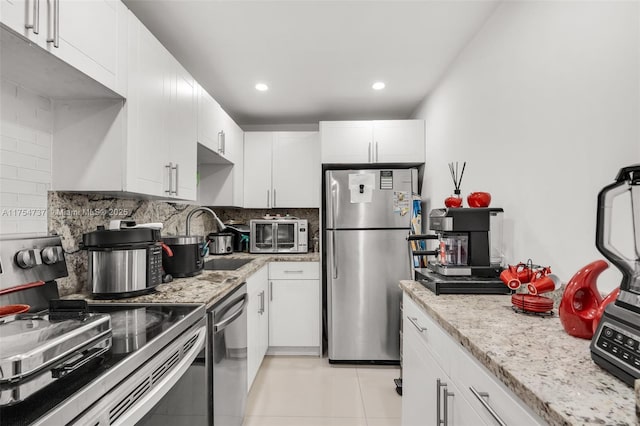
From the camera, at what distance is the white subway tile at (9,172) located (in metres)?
1.13

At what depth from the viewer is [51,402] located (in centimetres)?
59

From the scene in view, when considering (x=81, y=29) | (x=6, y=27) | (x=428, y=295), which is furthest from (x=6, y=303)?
(x=428, y=295)

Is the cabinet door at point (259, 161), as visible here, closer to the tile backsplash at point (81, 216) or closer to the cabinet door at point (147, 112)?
the tile backsplash at point (81, 216)

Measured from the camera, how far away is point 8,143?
116cm

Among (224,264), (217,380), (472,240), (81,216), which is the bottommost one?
(217,380)

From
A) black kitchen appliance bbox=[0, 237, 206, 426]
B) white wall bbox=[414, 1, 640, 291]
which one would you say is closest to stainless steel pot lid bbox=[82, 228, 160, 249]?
black kitchen appliance bbox=[0, 237, 206, 426]

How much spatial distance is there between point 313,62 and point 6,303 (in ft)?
7.01

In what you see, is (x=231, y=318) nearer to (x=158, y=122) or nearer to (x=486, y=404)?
(x=158, y=122)

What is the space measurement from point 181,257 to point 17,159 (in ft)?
2.70

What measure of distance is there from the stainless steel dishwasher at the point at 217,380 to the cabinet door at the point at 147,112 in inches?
28.3

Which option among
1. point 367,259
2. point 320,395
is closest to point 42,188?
point 320,395

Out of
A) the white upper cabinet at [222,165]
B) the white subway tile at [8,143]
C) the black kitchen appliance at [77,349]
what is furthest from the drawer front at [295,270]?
the white subway tile at [8,143]

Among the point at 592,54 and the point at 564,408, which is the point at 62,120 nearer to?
the point at 564,408

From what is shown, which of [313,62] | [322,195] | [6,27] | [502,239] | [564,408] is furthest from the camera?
[322,195]
